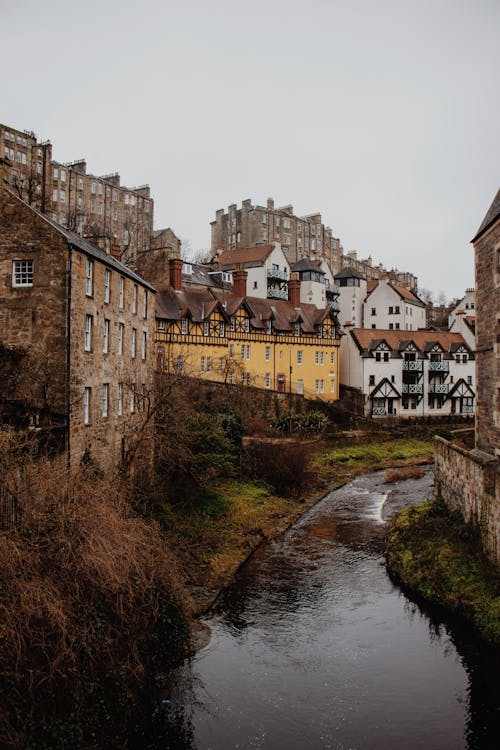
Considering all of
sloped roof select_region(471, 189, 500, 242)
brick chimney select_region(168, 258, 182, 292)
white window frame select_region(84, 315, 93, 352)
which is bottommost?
white window frame select_region(84, 315, 93, 352)

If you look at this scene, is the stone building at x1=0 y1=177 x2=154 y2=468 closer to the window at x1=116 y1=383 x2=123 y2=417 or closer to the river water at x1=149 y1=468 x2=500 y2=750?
the window at x1=116 y1=383 x2=123 y2=417

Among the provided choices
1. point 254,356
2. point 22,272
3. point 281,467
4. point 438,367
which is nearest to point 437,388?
point 438,367

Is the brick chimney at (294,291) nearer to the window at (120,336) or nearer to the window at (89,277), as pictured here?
the window at (120,336)

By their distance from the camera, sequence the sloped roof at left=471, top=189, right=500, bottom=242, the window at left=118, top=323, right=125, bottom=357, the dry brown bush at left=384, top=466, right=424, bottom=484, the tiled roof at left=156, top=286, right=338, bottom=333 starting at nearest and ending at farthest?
the sloped roof at left=471, top=189, right=500, bottom=242 → the window at left=118, top=323, right=125, bottom=357 → the dry brown bush at left=384, top=466, right=424, bottom=484 → the tiled roof at left=156, top=286, right=338, bottom=333

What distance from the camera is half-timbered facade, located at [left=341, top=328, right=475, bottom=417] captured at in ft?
178

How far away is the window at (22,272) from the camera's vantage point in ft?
69.3

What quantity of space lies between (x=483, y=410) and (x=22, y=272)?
1690 cm

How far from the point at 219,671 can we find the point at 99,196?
255 ft

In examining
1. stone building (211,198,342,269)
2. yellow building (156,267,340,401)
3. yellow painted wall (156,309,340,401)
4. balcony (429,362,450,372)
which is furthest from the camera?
stone building (211,198,342,269)

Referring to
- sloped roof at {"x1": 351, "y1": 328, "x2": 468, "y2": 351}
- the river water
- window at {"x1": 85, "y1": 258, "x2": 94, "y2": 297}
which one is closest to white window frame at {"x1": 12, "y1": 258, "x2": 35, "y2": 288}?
window at {"x1": 85, "y1": 258, "x2": 94, "y2": 297}

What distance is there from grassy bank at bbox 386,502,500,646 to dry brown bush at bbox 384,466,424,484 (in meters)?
12.1

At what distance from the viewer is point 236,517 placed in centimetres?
2747

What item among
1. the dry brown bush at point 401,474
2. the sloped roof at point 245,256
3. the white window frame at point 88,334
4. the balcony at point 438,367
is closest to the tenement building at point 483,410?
the dry brown bush at point 401,474

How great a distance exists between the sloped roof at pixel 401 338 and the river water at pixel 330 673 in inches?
1372
